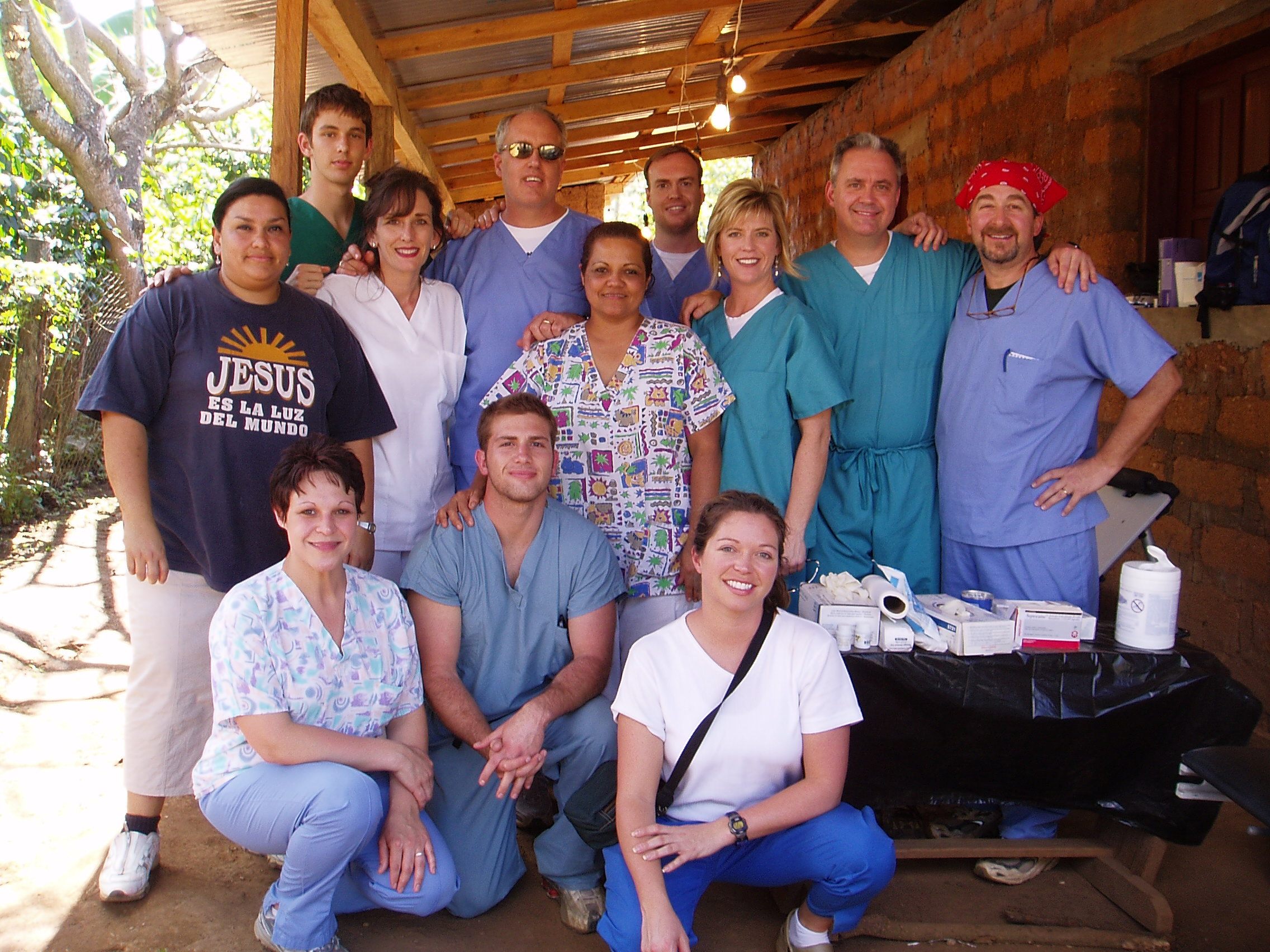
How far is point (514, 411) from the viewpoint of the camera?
2535 millimetres

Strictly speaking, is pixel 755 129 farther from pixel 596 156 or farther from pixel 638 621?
pixel 638 621

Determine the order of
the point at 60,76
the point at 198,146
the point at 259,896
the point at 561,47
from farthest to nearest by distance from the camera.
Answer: the point at 198,146 → the point at 60,76 → the point at 561,47 → the point at 259,896

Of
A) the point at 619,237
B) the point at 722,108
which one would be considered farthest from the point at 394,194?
the point at 722,108

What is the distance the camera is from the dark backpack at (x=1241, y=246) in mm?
3285

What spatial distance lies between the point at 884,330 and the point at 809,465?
0.48 metres

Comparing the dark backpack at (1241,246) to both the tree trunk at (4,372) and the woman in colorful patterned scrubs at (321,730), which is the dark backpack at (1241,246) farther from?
the tree trunk at (4,372)

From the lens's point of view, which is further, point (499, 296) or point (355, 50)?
point (355, 50)

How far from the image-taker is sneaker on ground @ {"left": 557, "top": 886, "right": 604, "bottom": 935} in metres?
2.42

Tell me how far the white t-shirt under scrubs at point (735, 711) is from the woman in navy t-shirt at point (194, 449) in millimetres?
897

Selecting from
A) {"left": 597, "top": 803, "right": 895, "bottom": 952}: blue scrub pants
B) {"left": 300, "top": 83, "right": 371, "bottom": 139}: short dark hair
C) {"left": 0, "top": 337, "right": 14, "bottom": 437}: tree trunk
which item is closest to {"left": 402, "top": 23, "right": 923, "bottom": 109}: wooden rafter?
{"left": 300, "top": 83, "right": 371, "bottom": 139}: short dark hair

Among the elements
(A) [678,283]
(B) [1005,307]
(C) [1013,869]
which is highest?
(A) [678,283]

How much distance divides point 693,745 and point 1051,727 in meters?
0.90

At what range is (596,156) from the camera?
925cm

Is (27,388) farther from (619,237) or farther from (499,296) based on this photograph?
(619,237)
